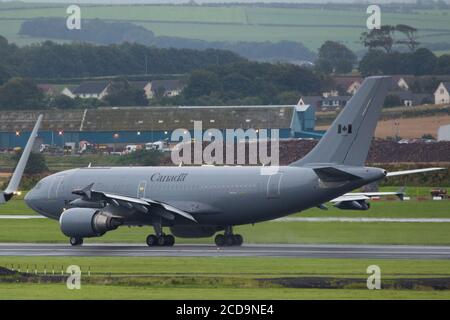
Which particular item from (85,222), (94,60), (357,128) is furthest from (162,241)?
(94,60)

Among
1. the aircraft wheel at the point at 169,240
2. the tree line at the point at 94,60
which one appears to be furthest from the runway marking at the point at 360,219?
the tree line at the point at 94,60

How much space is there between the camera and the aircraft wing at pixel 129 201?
195ft

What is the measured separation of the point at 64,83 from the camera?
579 ft

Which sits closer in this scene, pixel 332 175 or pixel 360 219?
pixel 332 175

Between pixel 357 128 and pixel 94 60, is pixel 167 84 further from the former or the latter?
pixel 357 128

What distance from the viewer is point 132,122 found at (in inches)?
4828

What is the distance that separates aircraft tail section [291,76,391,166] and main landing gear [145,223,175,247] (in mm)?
8381

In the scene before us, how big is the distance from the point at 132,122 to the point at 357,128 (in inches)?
2637

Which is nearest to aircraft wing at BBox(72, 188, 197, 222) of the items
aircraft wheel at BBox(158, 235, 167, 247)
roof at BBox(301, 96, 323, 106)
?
aircraft wheel at BBox(158, 235, 167, 247)

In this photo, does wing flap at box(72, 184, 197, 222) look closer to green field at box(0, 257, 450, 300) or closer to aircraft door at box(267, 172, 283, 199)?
aircraft door at box(267, 172, 283, 199)

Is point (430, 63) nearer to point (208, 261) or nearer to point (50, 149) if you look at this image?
point (50, 149)

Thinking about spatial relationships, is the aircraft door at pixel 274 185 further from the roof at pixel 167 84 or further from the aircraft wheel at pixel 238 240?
the roof at pixel 167 84

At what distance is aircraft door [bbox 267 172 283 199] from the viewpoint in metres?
58.5

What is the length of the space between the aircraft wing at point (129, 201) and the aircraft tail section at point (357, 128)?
7629 millimetres
